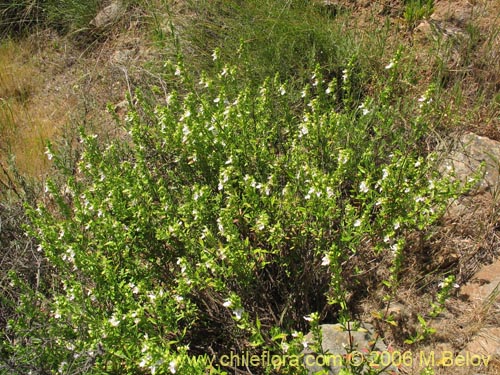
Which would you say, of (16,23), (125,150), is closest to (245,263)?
(125,150)

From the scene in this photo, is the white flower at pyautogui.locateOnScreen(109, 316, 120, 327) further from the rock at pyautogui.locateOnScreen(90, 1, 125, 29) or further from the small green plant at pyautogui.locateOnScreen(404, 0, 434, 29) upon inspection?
the rock at pyautogui.locateOnScreen(90, 1, 125, 29)

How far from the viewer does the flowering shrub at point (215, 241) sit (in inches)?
90.4

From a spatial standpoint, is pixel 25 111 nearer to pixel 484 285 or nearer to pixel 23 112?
pixel 23 112

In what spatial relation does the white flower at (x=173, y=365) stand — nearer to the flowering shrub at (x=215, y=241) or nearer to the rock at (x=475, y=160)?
the flowering shrub at (x=215, y=241)

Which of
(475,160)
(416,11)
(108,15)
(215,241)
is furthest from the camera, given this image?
(108,15)

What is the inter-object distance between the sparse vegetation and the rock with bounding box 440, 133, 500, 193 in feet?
0.68

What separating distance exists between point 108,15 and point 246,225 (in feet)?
15.5

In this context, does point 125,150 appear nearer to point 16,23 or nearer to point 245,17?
point 245,17

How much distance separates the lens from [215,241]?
2.44m

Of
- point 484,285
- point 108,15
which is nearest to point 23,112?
point 108,15

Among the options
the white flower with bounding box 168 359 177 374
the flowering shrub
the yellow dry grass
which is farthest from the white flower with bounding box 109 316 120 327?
the yellow dry grass

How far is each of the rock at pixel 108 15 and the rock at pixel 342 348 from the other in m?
5.31

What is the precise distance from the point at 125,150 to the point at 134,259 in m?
→ 1.53

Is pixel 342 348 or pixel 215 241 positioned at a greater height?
pixel 215 241
